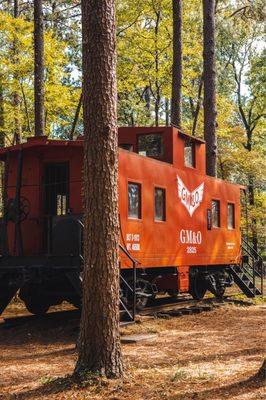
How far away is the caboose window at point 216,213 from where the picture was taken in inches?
609

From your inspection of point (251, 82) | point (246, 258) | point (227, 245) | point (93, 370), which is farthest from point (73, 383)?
point (251, 82)

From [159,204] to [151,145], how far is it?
A: 73.1 inches

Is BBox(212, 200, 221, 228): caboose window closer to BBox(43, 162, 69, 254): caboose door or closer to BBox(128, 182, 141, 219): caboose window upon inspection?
BBox(128, 182, 141, 219): caboose window

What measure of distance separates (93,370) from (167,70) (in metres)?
19.4

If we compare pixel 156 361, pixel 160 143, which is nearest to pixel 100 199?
pixel 156 361

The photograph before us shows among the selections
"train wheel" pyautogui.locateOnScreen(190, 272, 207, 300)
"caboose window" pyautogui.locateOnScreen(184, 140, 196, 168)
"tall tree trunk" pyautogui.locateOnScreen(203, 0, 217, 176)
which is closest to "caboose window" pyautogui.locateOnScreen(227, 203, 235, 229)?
"tall tree trunk" pyautogui.locateOnScreen(203, 0, 217, 176)

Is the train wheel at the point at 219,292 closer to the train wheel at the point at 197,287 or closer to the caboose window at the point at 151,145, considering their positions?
the train wheel at the point at 197,287

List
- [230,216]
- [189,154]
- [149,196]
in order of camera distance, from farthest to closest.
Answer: [230,216] < [189,154] < [149,196]

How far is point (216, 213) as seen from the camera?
51.6 feet

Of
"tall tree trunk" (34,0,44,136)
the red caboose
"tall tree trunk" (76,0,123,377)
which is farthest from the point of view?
"tall tree trunk" (34,0,44,136)

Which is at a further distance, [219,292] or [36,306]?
[219,292]

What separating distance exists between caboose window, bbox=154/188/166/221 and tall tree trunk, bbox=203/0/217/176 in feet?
15.7

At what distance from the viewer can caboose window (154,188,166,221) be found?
1235 cm

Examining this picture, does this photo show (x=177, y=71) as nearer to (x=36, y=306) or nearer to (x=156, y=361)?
(x=36, y=306)
